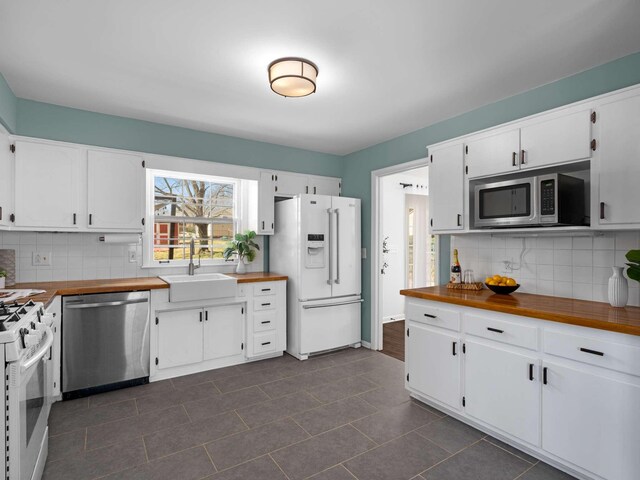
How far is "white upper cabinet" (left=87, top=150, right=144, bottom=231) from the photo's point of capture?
320 cm

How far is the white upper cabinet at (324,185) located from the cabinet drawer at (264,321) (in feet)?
5.57

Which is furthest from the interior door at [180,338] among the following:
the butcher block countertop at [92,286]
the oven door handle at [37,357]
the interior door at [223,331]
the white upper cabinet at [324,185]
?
the white upper cabinet at [324,185]

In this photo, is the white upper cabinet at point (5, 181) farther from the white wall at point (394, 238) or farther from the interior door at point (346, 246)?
the white wall at point (394, 238)

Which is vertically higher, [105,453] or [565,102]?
[565,102]

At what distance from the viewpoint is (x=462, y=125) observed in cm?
334

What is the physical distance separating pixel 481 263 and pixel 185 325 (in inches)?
113

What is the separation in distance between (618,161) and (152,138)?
392cm

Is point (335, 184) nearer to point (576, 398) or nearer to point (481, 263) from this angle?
point (481, 263)

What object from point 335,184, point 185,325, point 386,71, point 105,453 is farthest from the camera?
point 335,184

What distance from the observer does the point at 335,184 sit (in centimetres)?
486

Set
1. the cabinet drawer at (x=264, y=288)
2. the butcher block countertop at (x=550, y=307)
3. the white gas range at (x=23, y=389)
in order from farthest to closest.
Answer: the cabinet drawer at (x=264, y=288) < the butcher block countertop at (x=550, y=307) < the white gas range at (x=23, y=389)

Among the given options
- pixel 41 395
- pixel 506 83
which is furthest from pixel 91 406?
pixel 506 83

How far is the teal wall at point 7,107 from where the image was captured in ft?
8.60

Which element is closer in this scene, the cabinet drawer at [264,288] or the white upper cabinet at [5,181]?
the white upper cabinet at [5,181]
